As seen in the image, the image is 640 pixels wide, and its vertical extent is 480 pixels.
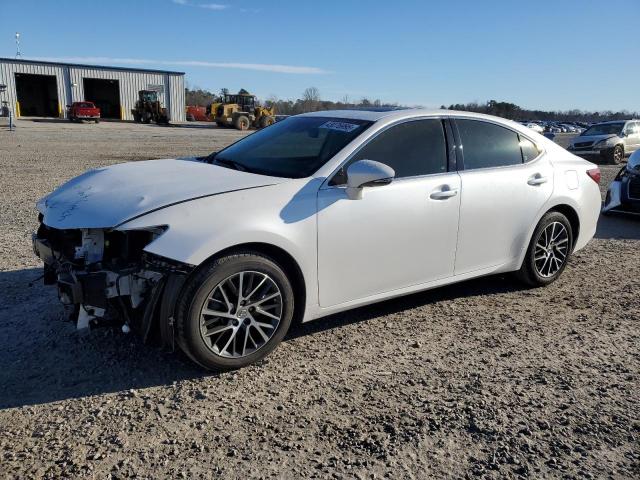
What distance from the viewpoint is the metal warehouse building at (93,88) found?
180ft

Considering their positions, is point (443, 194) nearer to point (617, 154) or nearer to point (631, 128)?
point (617, 154)

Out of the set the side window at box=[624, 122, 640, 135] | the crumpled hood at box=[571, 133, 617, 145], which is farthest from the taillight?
the side window at box=[624, 122, 640, 135]

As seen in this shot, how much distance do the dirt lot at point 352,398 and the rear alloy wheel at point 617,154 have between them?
1667 cm

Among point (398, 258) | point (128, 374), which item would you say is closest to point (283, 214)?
point (398, 258)

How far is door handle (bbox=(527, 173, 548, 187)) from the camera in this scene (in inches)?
192

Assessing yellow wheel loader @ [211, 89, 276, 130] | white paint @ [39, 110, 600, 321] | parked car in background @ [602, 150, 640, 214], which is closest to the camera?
white paint @ [39, 110, 600, 321]

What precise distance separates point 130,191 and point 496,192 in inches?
113

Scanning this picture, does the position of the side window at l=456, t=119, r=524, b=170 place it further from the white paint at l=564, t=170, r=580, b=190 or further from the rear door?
the white paint at l=564, t=170, r=580, b=190

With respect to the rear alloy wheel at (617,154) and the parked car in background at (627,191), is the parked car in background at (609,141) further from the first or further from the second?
the parked car in background at (627,191)

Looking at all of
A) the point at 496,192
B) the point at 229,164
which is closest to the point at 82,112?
Answer: the point at 229,164

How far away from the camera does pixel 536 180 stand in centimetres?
491

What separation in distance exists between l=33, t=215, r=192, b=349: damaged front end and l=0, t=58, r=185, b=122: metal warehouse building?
5771cm

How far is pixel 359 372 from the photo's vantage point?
3.55 metres

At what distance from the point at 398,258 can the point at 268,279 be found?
1.07m
